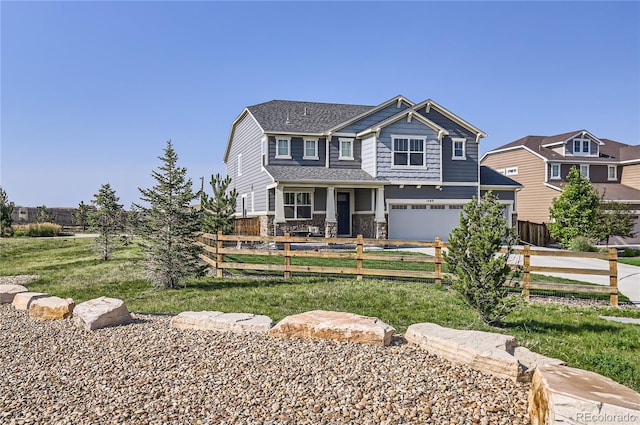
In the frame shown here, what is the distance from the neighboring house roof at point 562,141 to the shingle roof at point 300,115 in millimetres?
13444

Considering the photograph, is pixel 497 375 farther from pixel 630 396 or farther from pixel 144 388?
pixel 144 388

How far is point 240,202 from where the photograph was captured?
27.3m

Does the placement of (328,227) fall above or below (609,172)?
below

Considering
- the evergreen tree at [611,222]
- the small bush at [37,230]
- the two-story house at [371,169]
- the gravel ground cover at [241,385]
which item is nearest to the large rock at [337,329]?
the gravel ground cover at [241,385]

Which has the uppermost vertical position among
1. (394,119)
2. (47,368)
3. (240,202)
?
(394,119)

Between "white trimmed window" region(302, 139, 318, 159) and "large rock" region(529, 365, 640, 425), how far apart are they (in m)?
19.8

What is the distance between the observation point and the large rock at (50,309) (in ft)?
23.2

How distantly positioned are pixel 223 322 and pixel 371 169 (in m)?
17.1

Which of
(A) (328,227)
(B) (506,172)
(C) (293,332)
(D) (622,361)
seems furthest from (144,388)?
(B) (506,172)

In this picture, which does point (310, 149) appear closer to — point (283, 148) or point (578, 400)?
point (283, 148)

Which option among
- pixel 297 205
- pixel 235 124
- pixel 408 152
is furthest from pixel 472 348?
pixel 235 124

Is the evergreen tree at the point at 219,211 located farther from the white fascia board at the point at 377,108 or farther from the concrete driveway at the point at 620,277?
the concrete driveway at the point at 620,277

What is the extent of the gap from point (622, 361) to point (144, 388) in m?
5.10

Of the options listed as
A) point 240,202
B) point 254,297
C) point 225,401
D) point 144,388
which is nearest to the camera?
point 225,401
